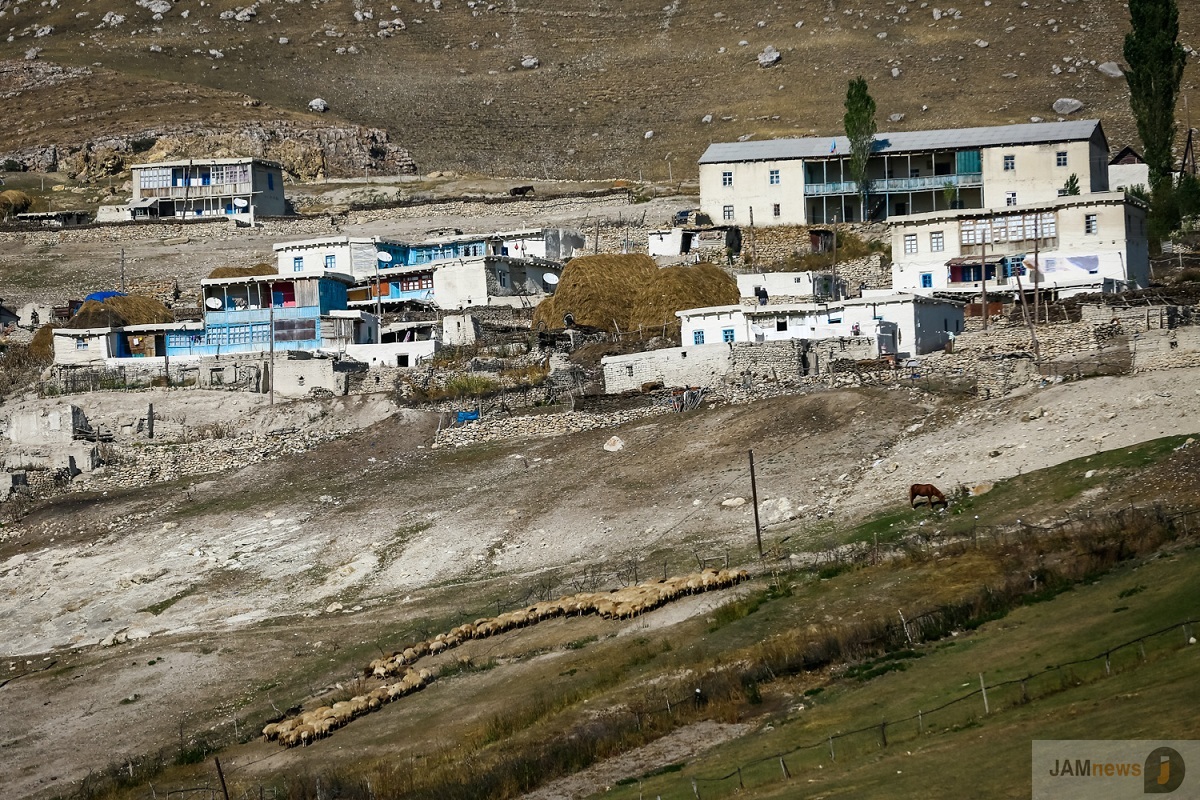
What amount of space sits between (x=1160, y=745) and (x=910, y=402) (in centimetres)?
3484

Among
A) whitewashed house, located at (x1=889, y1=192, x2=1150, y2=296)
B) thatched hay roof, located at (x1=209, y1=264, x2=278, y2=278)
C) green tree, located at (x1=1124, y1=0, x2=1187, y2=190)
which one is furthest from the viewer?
green tree, located at (x1=1124, y1=0, x2=1187, y2=190)

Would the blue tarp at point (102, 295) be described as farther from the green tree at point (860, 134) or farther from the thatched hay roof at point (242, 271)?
the green tree at point (860, 134)

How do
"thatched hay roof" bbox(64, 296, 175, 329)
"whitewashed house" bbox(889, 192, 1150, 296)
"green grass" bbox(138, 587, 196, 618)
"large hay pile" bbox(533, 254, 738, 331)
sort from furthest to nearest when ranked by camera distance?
"thatched hay roof" bbox(64, 296, 175, 329) → "large hay pile" bbox(533, 254, 738, 331) → "whitewashed house" bbox(889, 192, 1150, 296) → "green grass" bbox(138, 587, 196, 618)

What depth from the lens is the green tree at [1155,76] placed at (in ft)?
292

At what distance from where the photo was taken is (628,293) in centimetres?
7906

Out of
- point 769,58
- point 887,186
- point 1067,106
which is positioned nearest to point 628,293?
point 887,186

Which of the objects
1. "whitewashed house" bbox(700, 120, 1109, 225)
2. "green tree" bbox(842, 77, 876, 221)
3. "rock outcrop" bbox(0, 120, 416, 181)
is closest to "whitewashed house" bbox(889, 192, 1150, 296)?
"whitewashed house" bbox(700, 120, 1109, 225)

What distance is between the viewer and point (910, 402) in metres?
61.2

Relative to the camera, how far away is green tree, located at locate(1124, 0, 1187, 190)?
3504 inches

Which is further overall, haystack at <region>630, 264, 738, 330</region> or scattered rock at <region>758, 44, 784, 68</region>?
scattered rock at <region>758, 44, 784, 68</region>

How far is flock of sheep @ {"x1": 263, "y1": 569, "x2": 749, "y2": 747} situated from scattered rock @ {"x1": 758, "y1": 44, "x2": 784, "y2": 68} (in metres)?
101

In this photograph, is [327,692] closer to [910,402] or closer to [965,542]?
[965,542]
